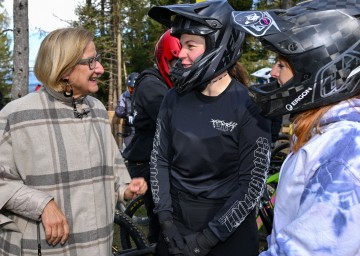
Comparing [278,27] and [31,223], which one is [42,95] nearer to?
[31,223]

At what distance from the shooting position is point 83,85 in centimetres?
243

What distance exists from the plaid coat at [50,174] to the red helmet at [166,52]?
0.83 meters

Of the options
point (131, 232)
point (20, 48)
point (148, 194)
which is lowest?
Result: point (131, 232)

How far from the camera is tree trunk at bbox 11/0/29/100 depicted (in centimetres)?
691

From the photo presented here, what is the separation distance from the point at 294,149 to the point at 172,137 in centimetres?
112

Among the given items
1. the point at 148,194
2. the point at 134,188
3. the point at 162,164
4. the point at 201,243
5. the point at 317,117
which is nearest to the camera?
the point at 317,117

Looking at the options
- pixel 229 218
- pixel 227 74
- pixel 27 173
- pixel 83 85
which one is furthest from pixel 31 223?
pixel 227 74

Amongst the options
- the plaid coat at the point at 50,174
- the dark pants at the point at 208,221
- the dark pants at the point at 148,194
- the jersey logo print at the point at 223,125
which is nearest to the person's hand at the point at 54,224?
the plaid coat at the point at 50,174

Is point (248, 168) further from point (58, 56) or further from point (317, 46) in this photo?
point (58, 56)

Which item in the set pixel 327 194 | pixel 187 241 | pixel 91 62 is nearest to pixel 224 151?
pixel 187 241

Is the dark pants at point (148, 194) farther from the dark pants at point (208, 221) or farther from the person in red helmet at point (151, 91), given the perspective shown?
the dark pants at point (208, 221)

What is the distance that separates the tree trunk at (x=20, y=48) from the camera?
6906 millimetres

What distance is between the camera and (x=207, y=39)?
2.41 meters

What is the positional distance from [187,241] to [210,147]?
20.4 inches
